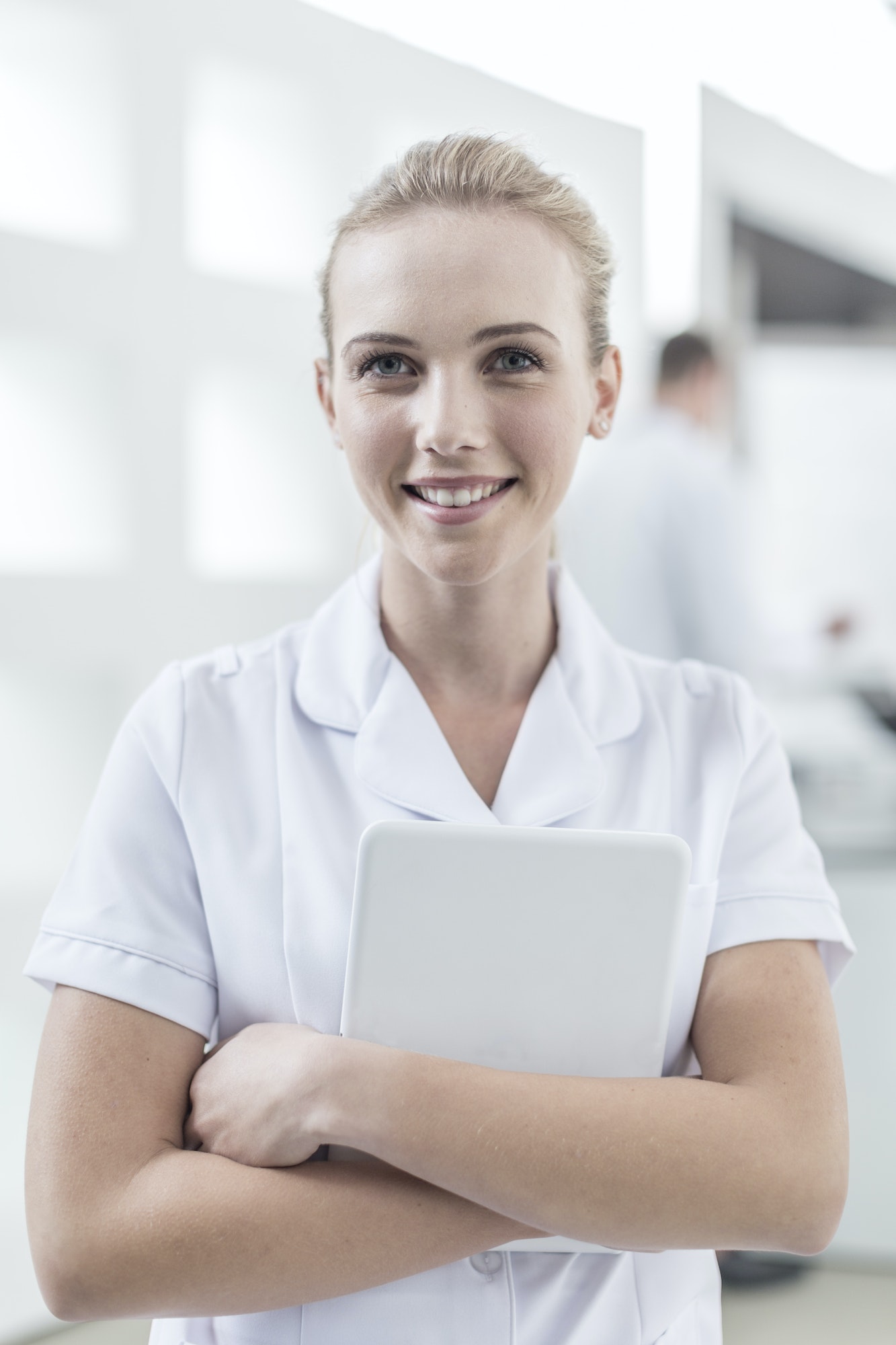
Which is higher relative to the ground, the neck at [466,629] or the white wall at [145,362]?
the white wall at [145,362]

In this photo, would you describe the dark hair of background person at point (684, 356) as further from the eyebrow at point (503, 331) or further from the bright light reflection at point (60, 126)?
the eyebrow at point (503, 331)

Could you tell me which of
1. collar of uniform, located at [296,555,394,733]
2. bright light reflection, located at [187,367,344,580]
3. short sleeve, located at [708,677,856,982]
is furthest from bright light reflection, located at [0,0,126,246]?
short sleeve, located at [708,677,856,982]

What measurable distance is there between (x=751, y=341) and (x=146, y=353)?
3.39m

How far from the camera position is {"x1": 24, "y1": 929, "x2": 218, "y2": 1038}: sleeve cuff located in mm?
918

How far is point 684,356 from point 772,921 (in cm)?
216

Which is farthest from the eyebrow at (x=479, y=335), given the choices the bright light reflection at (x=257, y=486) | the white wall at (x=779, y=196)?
the white wall at (x=779, y=196)

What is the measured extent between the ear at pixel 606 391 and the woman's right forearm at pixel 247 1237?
0.70m

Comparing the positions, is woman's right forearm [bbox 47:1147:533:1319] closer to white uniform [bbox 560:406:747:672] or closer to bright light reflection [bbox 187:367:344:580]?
bright light reflection [bbox 187:367:344:580]

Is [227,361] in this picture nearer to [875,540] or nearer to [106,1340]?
[106,1340]

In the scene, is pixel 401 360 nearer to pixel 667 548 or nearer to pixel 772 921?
pixel 772 921

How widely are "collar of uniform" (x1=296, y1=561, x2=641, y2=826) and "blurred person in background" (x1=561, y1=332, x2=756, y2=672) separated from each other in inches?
56.7

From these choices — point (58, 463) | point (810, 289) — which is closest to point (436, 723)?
point (58, 463)

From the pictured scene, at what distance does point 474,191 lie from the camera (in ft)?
3.29

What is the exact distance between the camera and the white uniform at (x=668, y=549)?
2.62 meters
